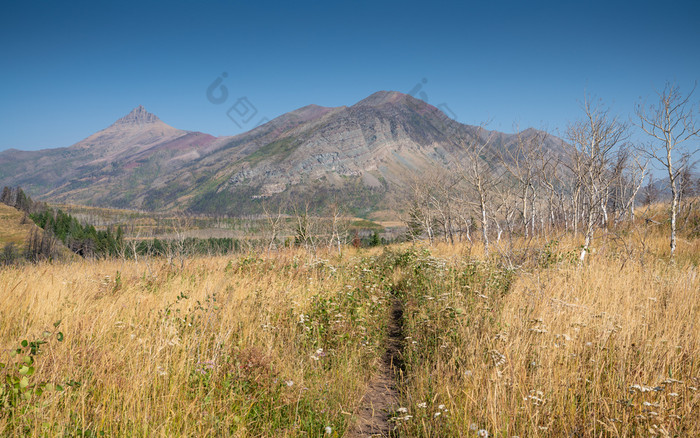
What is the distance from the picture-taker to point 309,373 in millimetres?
4453

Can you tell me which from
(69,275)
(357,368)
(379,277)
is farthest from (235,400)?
(379,277)

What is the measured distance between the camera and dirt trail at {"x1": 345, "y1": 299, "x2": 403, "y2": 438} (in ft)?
12.2

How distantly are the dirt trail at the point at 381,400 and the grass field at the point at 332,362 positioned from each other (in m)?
0.09

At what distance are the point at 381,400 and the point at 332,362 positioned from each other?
2.97ft

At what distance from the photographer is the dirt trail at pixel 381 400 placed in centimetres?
372

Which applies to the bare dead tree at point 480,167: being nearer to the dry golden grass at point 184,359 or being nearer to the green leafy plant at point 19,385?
the dry golden grass at point 184,359

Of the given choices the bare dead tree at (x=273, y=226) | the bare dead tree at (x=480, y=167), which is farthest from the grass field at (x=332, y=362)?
the bare dead tree at (x=480, y=167)

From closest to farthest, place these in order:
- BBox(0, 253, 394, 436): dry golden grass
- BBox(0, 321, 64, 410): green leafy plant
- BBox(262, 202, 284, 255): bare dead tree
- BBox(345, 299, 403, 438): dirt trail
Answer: BBox(0, 321, 64, 410): green leafy plant < BBox(0, 253, 394, 436): dry golden grass < BBox(345, 299, 403, 438): dirt trail < BBox(262, 202, 284, 255): bare dead tree

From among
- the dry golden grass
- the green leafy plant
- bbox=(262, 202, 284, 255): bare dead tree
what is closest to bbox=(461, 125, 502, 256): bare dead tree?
bbox=(262, 202, 284, 255): bare dead tree

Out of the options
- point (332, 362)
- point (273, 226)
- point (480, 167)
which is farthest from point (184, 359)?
point (480, 167)

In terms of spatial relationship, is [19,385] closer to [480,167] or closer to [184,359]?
[184,359]

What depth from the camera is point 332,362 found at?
4.88 metres

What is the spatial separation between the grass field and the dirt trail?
0.30ft

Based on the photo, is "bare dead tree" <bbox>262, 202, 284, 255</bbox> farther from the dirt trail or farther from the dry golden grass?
the dirt trail
